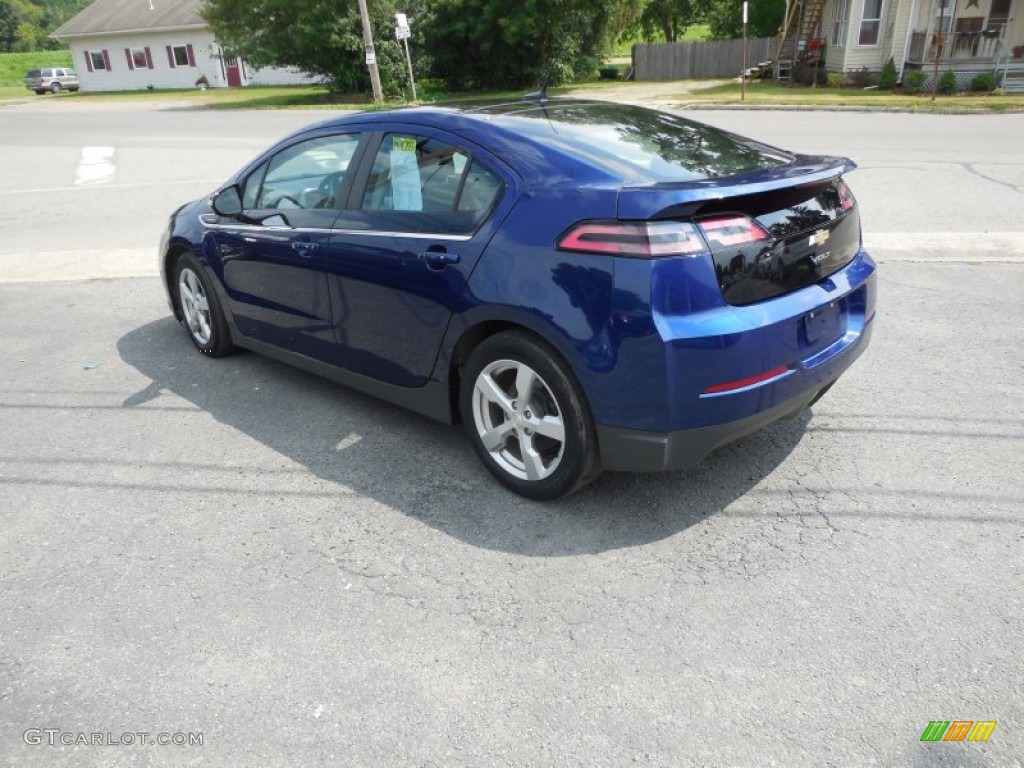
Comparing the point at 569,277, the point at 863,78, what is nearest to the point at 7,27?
the point at 863,78

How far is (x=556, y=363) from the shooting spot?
3.24m

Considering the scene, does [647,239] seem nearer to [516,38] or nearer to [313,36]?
[313,36]

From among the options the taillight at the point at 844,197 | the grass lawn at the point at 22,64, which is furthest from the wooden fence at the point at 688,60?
the grass lawn at the point at 22,64

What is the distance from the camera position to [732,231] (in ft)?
9.97

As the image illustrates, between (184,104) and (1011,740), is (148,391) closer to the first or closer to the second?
(1011,740)

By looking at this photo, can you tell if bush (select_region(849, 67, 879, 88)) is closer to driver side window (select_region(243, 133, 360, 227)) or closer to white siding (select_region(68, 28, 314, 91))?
driver side window (select_region(243, 133, 360, 227))

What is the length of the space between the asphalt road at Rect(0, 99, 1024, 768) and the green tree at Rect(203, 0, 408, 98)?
29.9m

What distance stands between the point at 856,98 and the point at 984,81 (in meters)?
4.35

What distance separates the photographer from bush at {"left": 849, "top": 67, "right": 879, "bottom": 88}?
1069 inches

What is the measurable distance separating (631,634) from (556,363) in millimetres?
1087

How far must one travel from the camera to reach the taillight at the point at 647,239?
9.59ft

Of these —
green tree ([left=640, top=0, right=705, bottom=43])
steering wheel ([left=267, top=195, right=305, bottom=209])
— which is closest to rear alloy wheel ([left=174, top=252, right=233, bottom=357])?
steering wheel ([left=267, top=195, right=305, bottom=209])

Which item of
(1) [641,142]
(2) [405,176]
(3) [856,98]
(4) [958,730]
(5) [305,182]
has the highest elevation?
(1) [641,142]

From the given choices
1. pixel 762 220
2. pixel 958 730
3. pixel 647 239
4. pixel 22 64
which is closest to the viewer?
pixel 958 730
